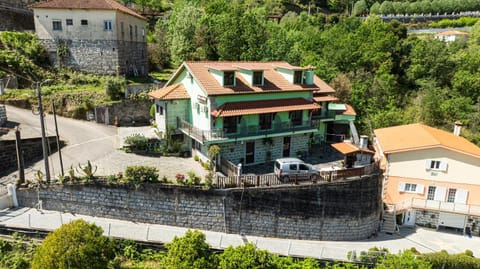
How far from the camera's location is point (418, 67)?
133ft

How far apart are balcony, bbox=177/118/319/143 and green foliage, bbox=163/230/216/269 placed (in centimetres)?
749

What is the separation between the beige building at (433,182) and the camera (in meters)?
23.9

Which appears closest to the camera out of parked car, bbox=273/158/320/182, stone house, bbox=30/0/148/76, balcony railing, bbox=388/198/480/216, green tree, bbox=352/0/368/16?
parked car, bbox=273/158/320/182

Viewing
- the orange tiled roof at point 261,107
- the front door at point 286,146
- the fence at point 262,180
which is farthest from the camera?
the front door at point 286,146

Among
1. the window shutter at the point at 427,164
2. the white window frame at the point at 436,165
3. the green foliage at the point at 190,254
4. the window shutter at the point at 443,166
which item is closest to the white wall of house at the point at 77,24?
the green foliage at the point at 190,254

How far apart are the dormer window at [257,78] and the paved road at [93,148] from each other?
792cm

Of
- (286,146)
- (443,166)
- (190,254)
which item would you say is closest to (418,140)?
(443,166)

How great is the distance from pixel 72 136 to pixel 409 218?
28821 mm

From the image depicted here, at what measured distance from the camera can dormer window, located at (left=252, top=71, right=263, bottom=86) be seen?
24594 millimetres

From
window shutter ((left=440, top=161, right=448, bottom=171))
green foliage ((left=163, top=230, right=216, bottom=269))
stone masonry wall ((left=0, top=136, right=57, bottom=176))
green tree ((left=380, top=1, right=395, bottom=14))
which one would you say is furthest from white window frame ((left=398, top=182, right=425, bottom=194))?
green tree ((left=380, top=1, right=395, bottom=14))

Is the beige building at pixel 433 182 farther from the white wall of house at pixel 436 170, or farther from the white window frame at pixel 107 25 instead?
the white window frame at pixel 107 25

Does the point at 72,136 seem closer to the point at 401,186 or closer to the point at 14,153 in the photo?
the point at 14,153

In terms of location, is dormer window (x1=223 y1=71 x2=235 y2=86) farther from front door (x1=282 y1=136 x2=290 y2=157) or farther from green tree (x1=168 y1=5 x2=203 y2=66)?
green tree (x1=168 y1=5 x2=203 y2=66)

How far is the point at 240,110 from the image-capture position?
22688 mm
